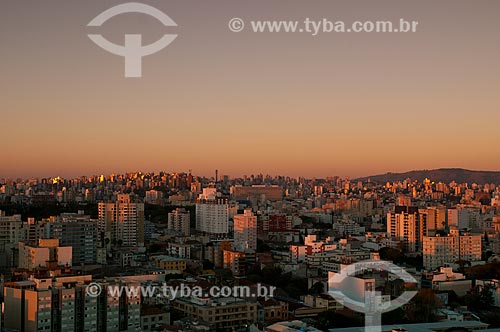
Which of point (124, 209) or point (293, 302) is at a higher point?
point (124, 209)

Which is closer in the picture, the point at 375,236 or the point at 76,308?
the point at 76,308

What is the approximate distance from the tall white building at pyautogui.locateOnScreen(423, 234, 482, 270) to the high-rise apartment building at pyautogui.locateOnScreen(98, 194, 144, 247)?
19.1 feet

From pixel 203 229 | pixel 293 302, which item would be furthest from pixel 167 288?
pixel 203 229

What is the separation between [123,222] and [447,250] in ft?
21.5

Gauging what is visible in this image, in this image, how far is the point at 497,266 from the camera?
1084cm

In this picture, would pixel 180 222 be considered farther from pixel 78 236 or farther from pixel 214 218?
pixel 78 236

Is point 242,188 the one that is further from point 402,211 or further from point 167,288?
point 167,288

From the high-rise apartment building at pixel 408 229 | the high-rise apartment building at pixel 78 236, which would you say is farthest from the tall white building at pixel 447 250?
the high-rise apartment building at pixel 78 236

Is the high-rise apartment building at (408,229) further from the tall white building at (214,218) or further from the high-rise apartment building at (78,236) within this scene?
the high-rise apartment building at (78,236)

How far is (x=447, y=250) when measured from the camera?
12.3 metres

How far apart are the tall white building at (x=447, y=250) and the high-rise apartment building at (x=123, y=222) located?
19.1 ft

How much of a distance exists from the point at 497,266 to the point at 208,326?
20.2 ft

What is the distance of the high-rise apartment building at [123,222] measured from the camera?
14562 millimetres

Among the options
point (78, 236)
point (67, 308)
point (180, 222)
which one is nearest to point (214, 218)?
point (180, 222)
